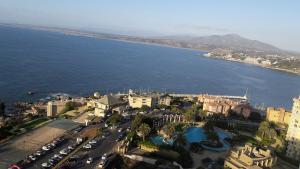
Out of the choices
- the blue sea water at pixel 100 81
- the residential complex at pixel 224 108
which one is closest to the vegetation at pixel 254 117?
the residential complex at pixel 224 108

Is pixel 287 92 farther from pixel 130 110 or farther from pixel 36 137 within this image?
pixel 36 137

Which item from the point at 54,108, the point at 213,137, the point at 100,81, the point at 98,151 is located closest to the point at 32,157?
the point at 98,151

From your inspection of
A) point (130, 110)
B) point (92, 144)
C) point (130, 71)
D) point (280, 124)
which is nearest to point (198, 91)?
point (130, 71)

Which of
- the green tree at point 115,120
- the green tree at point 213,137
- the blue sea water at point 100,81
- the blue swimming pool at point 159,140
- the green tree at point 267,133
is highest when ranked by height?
the green tree at point 115,120

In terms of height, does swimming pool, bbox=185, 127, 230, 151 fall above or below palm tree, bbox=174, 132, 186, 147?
below

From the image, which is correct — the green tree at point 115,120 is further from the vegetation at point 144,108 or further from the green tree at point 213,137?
the green tree at point 213,137

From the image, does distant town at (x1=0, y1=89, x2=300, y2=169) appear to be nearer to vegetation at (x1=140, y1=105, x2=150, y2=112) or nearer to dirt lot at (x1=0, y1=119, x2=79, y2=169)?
dirt lot at (x1=0, y1=119, x2=79, y2=169)

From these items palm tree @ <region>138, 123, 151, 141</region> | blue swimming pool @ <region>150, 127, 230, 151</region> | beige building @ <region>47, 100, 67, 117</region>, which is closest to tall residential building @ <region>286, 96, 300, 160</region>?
blue swimming pool @ <region>150, 127, 230, 151</region>
